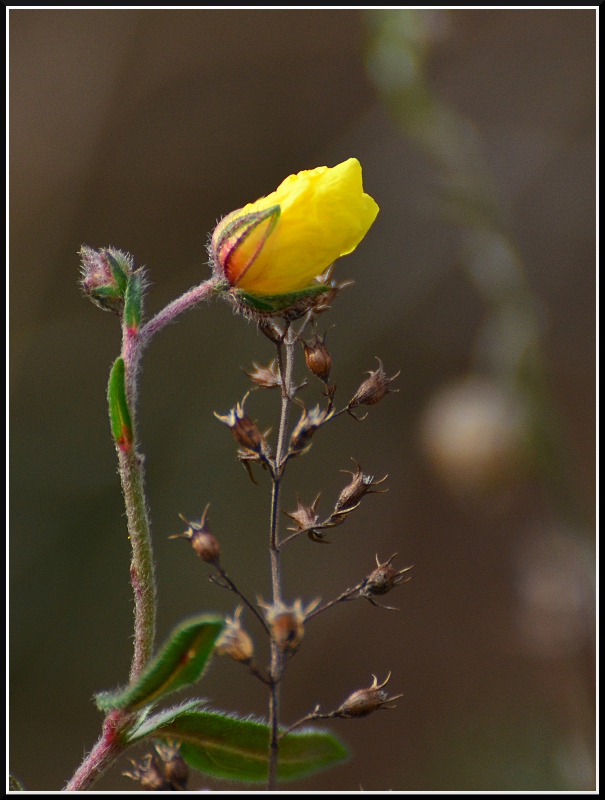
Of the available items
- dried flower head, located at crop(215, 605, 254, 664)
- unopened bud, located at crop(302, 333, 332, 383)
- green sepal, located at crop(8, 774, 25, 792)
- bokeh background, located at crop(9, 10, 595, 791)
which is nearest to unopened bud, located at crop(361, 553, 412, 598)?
dried flower head, located at crop(215, 605, 254, 664)

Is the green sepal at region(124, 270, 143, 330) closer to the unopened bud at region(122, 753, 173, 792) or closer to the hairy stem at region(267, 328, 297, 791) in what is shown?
the hairy stem at region(267, 328, 297, 791)

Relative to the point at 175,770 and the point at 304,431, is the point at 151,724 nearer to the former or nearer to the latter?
the point at 175,770

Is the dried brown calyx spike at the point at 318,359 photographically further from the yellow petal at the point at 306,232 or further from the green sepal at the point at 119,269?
the green sepal at the point at 119,269

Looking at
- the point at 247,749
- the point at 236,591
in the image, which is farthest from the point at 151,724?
the point at 236,591

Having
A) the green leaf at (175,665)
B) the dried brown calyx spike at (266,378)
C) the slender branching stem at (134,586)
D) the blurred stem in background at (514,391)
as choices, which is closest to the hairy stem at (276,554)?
the dried brown calyx spike at (266,378)

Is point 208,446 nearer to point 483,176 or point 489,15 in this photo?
point 483,176
